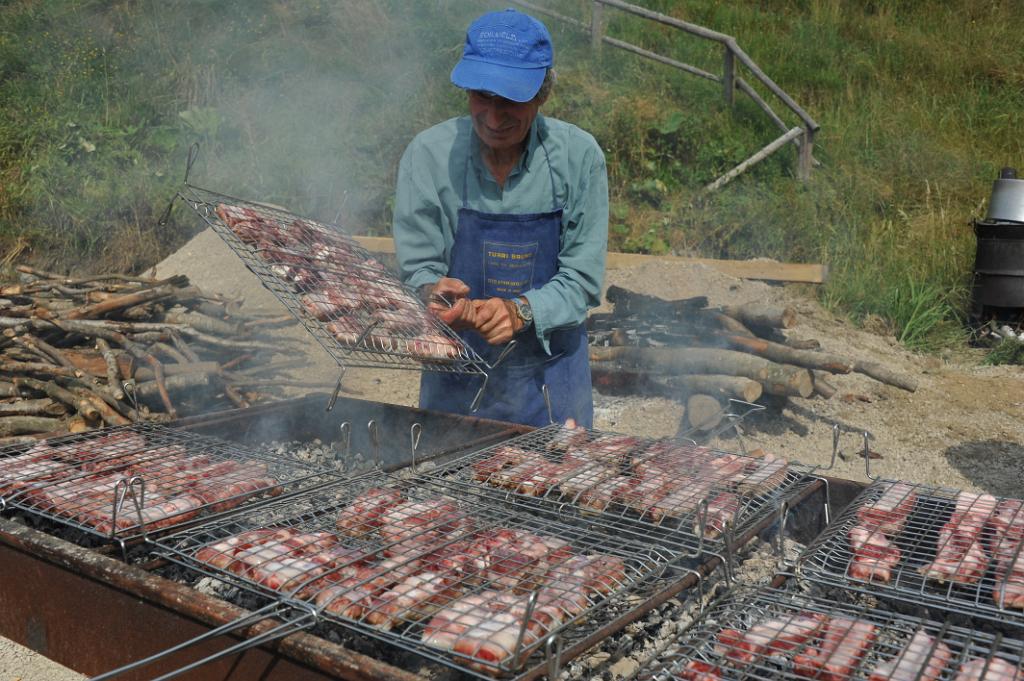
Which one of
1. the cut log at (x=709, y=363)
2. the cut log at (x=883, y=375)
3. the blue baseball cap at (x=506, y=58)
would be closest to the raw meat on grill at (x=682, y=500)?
the blue baseball cap at (x=506, y=58)

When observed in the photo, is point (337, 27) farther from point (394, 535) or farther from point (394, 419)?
point (394, 535)

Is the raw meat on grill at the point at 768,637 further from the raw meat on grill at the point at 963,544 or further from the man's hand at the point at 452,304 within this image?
the man's hand at the point at 452,304

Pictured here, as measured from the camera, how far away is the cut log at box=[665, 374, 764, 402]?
6227mm

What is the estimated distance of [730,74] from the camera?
12508 mm

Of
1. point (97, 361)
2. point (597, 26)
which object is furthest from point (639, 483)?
point (597, 26)

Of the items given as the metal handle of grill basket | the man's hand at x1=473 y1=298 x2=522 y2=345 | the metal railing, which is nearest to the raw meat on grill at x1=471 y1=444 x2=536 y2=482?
the man's hand at x1=473 y1=298 x2=522 y2=345

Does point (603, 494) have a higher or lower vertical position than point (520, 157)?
lower

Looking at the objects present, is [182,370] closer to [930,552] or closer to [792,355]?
[792,355]

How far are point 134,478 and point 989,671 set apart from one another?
2.36 meters

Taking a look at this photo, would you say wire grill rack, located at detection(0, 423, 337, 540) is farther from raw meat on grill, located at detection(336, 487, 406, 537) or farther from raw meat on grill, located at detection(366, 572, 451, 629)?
raw meat on grill, located at detection(366, 572, 451, 629)

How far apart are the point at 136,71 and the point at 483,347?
37.3ft

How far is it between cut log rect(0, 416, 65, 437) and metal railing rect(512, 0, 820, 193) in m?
8.59

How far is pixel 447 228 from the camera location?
13.2ft

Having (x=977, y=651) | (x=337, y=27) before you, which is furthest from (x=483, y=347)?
(x=337, y=27)
